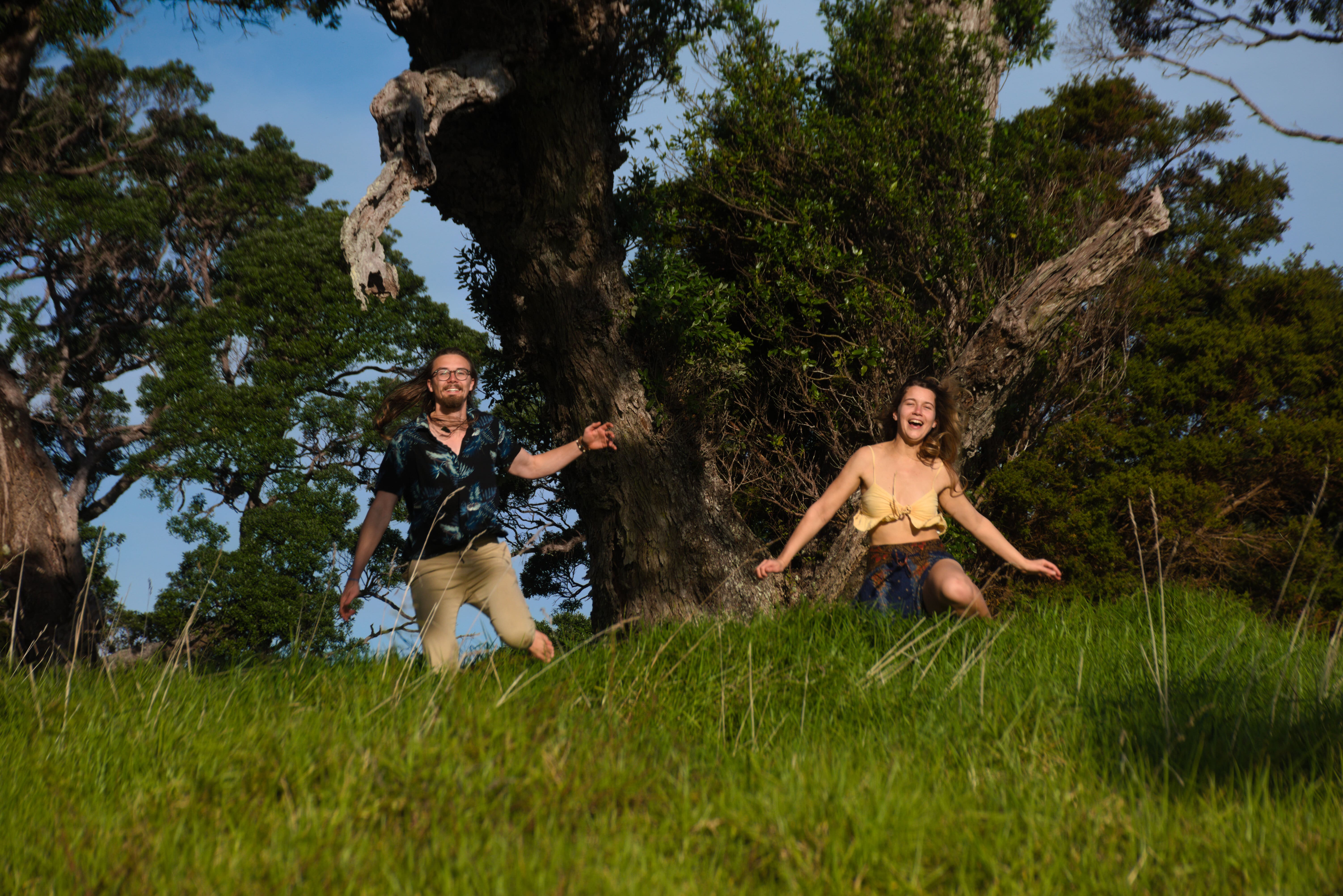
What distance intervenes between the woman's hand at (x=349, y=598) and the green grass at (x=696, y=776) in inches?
19.0

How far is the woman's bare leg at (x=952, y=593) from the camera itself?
509 cm

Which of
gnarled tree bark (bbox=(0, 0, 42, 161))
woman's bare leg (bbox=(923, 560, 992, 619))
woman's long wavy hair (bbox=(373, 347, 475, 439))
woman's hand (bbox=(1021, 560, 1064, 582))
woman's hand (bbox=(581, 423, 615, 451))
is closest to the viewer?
woman's bare leg (bbox=(923, 560, 992, 619))

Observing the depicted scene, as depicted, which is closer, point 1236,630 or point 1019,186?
point 1236,630

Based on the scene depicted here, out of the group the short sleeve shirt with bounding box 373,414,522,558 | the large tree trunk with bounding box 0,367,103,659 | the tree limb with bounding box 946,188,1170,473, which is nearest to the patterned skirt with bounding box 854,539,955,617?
the short sleeve shirt with bounding box 373,414,522,558

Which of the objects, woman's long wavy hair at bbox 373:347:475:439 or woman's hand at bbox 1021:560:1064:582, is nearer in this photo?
woman's hand at bbox 1021:560:1064:582

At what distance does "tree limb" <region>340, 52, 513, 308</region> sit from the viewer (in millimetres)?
6297

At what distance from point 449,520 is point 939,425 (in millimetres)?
3079

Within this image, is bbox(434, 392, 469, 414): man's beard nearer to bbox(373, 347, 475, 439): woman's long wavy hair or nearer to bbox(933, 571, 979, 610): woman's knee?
bbox(373, 347, 475, 439): woman's long wavy hair

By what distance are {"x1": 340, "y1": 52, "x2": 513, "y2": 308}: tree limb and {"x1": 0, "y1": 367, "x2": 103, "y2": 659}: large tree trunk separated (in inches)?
226

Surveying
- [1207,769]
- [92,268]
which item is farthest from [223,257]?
[1207,769]

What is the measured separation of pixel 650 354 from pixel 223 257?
15.5 m

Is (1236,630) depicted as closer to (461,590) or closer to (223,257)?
(461,590)

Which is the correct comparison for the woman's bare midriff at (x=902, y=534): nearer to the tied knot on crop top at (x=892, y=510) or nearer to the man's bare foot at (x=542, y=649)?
the tied knot on crop top at (x=892, y=510)

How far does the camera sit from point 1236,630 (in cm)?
567
